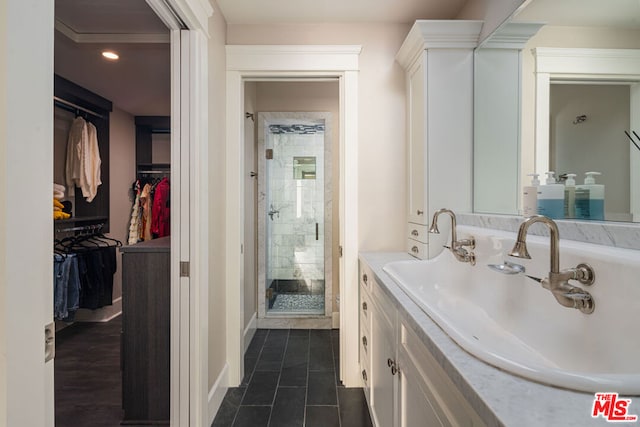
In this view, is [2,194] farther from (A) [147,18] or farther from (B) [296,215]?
(B) [296,215]

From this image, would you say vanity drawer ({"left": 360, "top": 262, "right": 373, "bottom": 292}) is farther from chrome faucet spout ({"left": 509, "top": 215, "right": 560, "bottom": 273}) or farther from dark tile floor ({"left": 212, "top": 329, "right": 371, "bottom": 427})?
chrome faucet spout ({"left": 509, "top": 215, "right": 560, "bottom": 273})

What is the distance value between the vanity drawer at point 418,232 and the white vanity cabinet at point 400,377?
395mm

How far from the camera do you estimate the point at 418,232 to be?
192 cm

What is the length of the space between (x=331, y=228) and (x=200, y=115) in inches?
75.0

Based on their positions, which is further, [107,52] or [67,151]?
[67,151]

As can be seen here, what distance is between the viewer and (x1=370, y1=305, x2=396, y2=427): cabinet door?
1.26 m

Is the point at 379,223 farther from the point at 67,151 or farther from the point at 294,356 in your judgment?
the point at 67,151

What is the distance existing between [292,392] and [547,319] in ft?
5.37

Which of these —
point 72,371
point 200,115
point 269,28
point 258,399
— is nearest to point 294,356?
point 258,399

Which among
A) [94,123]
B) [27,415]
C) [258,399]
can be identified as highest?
[94,123]

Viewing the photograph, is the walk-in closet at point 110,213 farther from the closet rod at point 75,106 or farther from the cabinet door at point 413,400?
the cabinet door at point 413,400

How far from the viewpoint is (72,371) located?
2258 mm

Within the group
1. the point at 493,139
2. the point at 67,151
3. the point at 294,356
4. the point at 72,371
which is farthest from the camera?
the point at 67,151

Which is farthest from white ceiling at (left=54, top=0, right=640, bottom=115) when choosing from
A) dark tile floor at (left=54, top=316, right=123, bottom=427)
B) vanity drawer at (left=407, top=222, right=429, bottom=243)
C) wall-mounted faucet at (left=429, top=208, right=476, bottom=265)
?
dark tile floor at (left=54, top=316, right=123, bottom=427)
